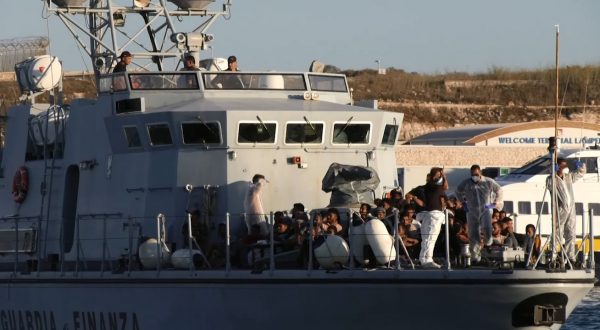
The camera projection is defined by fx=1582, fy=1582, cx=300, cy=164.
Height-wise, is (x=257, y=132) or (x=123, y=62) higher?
(x=123, y=62)

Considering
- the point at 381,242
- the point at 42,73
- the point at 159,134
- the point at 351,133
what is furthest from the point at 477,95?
the point at 381,242

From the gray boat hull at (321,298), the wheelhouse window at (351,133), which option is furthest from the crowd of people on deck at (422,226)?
the wheelhouse window at (351,133)

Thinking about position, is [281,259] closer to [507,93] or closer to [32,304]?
[32,304]

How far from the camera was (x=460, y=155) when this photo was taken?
212ft

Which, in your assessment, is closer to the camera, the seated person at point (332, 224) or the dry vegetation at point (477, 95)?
the seated person at point (332, 224)

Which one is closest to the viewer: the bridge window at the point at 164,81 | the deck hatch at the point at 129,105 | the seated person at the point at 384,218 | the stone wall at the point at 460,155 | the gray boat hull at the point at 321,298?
→ the gray boat hull at the point at 321,298

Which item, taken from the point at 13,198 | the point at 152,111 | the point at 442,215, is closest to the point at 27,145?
the point at 13,198

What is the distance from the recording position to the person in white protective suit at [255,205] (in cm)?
2188

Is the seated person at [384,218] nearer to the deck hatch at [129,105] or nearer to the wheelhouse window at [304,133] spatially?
the wheelhouse window at [304,133]

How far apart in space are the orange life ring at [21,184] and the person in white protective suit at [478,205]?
8606 mm

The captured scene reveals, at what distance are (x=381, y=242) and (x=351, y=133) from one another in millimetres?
3907

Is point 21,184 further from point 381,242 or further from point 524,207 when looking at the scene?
point 524,207

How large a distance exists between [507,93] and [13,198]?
73.6m

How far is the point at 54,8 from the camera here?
26688mm
